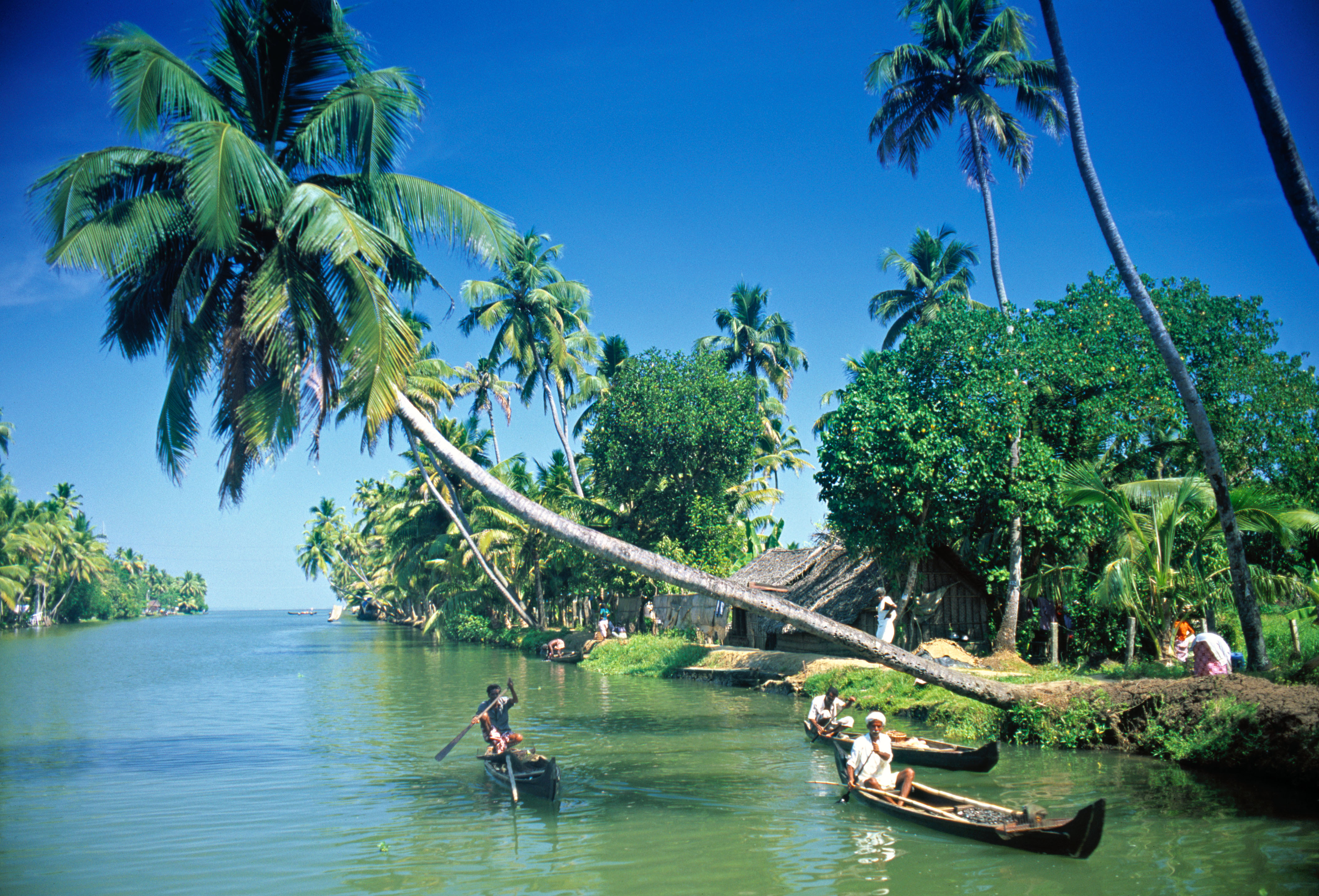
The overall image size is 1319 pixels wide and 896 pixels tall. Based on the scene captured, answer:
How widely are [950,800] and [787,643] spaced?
17.1m

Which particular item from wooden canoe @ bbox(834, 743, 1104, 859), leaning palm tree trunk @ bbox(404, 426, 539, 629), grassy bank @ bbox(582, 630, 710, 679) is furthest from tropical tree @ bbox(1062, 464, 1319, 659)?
leaning palm tree trunk @ bbox(404, 426, 539, 629)

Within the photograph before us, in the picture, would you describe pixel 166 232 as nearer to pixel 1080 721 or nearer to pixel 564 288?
pixel 1080 721

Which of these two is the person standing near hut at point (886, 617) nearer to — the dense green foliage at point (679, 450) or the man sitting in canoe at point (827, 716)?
the man sitting in canoe at point (827, 716)

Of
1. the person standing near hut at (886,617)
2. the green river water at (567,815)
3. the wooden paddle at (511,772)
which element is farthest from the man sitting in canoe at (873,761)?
the person standing near hut at (886,617)

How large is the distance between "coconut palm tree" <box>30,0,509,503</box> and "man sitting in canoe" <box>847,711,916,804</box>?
267 inches

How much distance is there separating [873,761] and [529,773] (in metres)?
4.28

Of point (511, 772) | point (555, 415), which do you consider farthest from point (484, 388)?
point (511, 772)

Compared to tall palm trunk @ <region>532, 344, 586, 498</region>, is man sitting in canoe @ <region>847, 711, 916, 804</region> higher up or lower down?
lower down

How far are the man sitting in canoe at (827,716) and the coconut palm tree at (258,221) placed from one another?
8.70 m

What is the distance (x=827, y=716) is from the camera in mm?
14203

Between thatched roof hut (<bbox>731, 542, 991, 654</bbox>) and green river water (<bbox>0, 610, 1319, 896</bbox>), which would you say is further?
thatched roof hut (<bbox>731, 542, 991, 654</bbox>)

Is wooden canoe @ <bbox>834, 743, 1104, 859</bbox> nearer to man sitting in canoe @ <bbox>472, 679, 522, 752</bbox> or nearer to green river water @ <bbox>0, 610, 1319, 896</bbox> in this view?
green river water @ <bbox>0, 610, 1319, 896</bbox>

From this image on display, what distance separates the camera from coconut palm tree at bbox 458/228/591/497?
3488cm

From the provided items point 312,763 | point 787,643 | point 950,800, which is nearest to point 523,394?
point 787,643
